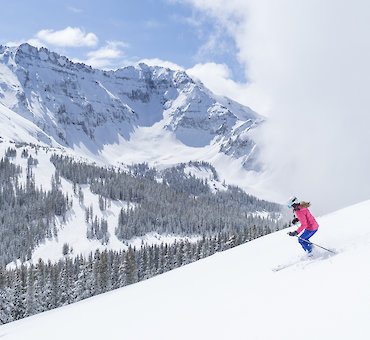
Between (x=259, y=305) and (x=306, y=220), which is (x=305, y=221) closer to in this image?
(x=306, y=220)

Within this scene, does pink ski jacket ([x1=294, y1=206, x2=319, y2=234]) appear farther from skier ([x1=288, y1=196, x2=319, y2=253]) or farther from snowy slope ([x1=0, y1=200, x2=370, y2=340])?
snowy slope ([x1=0, y1=200, x2=370, y2=340])

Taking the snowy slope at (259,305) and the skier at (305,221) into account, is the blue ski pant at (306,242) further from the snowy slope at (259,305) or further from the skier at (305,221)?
the snowy slope at (259,305)

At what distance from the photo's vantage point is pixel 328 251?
43.0 feet

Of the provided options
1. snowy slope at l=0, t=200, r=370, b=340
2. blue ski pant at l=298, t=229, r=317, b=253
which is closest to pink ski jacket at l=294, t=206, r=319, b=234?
blue ski pant at l=298, t=229, r=317, b=253

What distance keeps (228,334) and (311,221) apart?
318 inches

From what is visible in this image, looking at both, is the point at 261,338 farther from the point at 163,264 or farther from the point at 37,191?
the point at 37,191

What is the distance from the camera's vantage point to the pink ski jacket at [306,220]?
14742 millimetres

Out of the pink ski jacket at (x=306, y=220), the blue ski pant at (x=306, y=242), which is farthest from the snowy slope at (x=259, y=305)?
the pink ski jacket at (x=306, y=220)

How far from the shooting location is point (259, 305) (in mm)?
9570

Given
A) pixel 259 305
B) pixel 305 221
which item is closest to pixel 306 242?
pixel 305 221

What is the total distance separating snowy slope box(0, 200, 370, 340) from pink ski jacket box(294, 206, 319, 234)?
0.80m

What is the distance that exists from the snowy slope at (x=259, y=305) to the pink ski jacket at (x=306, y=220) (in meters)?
0.80

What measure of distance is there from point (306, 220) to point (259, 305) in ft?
21.5

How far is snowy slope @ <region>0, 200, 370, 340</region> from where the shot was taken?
7406mm
